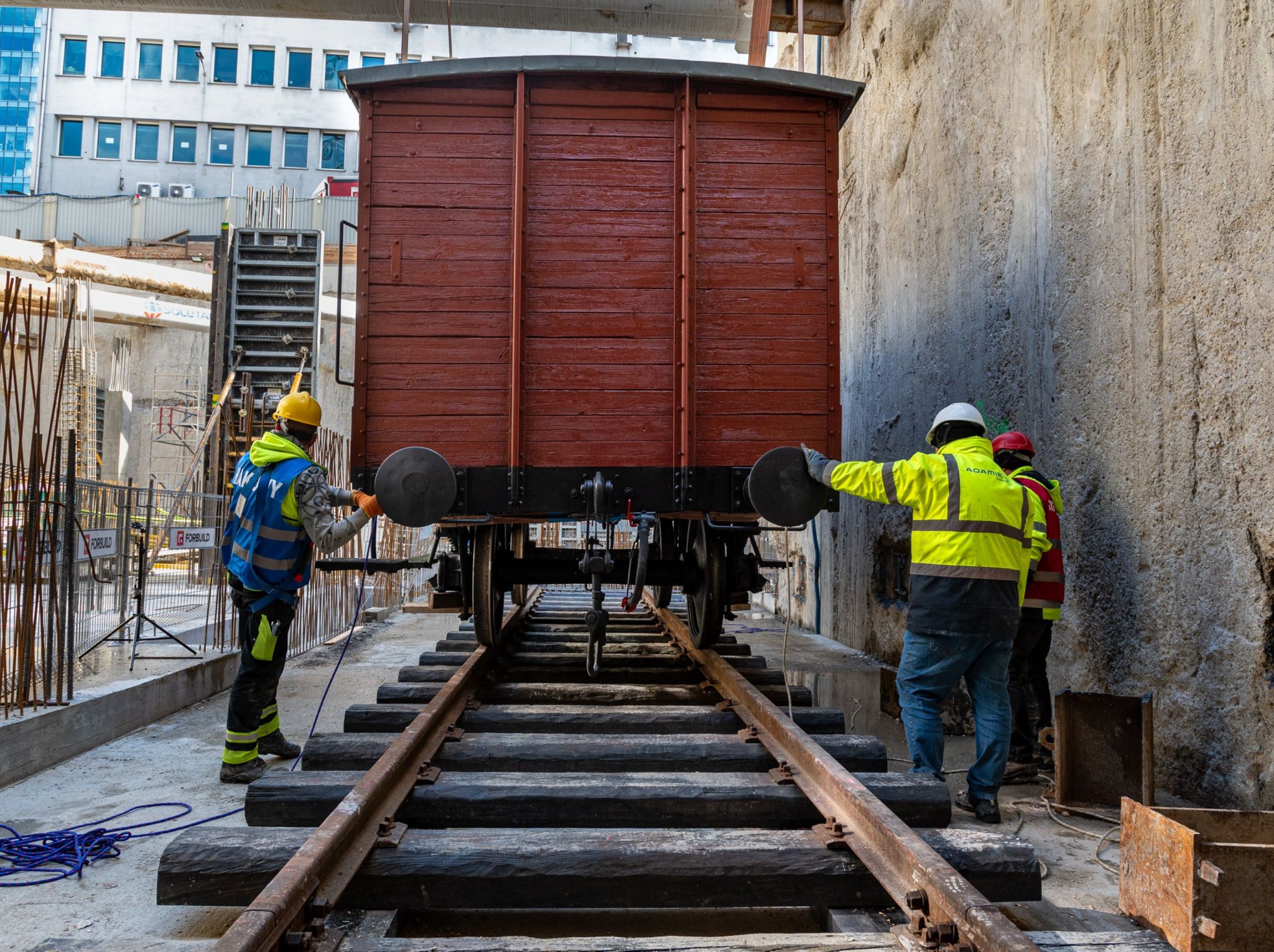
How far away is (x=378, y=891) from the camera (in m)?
2.71

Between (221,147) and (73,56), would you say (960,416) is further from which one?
(73,56)

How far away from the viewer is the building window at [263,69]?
131 feet

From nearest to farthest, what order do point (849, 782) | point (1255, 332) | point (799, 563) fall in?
point (849, 782) < point (1255, 332) < point (799, 563)

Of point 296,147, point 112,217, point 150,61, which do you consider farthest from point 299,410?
point 150,61

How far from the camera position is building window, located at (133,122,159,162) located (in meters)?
39.8

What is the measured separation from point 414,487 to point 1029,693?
3.50m

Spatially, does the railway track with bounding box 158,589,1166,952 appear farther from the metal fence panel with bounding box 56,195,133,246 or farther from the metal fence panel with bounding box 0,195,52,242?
the metal fence panel with bounding box 0,195,52,242

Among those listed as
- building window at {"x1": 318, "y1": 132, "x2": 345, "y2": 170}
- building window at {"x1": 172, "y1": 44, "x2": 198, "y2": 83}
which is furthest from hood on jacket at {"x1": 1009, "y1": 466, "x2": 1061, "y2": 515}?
building window at {"x1": 172, "y1": 44, "x2": 198, "y2": 83}

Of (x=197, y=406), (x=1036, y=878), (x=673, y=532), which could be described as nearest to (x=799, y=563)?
(x=673, y=532)

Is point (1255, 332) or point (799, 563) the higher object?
point (1255, 332)

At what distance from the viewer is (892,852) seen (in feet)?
9.03

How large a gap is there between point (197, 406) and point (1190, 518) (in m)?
24.2

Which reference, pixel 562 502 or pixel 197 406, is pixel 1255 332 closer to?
pixel 562 502

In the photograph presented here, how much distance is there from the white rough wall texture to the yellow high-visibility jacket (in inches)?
37.1
